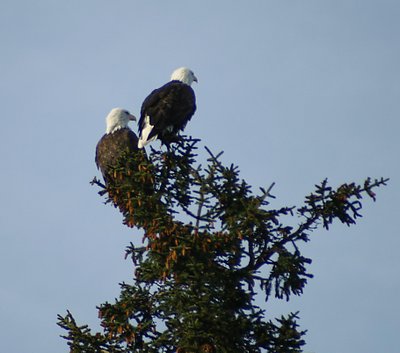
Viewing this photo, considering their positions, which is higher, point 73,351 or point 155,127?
point 155,127

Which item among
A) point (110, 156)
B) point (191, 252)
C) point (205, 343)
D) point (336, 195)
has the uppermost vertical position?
point (110, 156)

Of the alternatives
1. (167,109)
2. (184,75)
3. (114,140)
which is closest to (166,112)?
(167,109)

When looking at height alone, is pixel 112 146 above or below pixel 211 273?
above

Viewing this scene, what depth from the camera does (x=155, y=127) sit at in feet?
53.9

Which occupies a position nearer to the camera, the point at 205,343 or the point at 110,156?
Result: the point at 205,343

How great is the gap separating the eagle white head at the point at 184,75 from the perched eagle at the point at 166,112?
84 cm

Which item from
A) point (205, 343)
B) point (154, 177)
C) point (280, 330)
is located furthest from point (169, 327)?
point (154, 177)

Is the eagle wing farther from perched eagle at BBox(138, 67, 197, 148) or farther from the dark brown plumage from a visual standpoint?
the dark brown plumage

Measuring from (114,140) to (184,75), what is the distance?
8.14ft

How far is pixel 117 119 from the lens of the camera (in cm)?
1789

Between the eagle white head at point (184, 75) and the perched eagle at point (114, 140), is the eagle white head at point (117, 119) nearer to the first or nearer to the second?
the perched eagle at point (114, 140)

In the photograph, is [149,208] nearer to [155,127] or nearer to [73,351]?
[73,351]

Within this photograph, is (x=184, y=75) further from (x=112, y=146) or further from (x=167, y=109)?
(x=112, y=146)

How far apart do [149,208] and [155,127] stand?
5217mm
